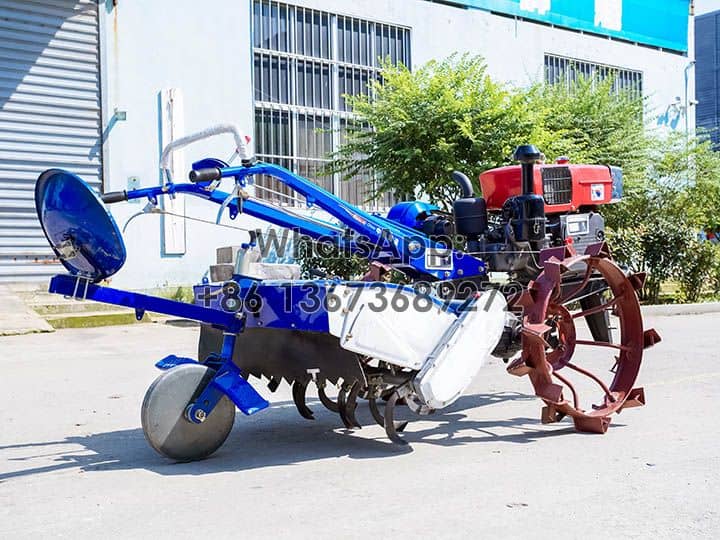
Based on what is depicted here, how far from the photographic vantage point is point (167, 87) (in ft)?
50.1

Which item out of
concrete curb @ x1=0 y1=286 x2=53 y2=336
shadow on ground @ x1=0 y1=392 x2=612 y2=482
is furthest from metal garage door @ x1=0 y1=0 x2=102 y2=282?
shadow on ground @ x1=0 y1=392 x2=612 y2=482

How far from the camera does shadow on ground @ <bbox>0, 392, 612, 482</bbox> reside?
17.3ft

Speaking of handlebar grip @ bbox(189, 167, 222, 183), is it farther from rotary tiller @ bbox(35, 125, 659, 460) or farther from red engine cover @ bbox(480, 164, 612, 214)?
red engine cover @ bbox(480, 164, 612, 214)

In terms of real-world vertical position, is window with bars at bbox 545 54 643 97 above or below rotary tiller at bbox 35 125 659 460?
above

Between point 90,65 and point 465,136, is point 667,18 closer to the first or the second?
point 465,136

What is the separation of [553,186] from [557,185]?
4 cm

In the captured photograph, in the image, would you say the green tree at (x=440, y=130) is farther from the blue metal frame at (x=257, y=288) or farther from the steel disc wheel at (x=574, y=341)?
the blue metal frame at (x=257, y=288)

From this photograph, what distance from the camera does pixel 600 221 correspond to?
7043 mm

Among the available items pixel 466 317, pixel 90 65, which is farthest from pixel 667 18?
pixel 466 317

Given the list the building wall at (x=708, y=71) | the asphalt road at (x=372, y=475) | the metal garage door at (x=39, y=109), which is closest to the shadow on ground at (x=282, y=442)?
the asphalt road at (x=372, y=475)

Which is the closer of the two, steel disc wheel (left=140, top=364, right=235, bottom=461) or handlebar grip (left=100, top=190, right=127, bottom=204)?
steel disc wheel (left=140, top=364, right=235, bottom=461)

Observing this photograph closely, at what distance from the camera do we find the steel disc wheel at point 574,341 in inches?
222

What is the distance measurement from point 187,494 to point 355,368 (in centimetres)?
125

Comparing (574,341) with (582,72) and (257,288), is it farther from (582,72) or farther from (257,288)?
(582,72)
